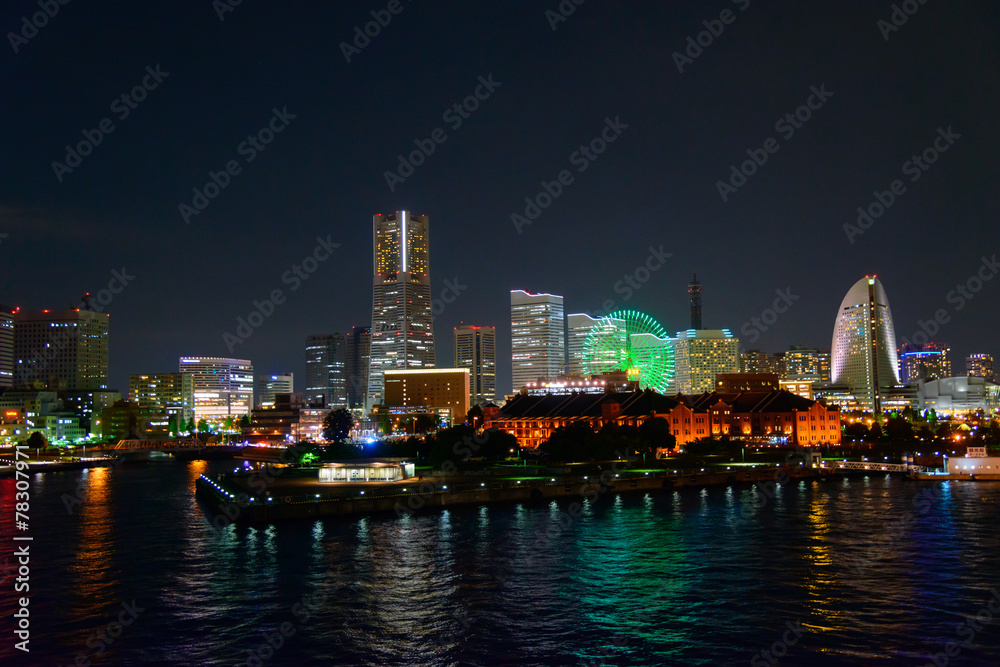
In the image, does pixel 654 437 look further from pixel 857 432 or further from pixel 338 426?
pixel 338 426

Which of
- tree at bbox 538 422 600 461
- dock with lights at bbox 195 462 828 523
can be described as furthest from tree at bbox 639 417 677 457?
dock with lights at bbox 195 462 828 523

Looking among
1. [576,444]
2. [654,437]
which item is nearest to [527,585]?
[576,444]

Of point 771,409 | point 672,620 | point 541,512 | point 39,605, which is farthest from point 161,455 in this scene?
point 672,620

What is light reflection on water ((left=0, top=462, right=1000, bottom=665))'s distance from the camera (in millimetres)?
28609

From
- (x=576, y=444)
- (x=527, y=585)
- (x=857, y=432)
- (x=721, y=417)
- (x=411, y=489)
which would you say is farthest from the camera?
(x=857, y=432)

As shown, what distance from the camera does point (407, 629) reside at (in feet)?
101

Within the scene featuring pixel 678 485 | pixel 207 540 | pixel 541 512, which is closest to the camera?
pixel 207 540

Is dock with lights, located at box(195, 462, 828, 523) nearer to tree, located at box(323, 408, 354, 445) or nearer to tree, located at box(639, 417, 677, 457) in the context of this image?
tree, located at box(639, 417, 677, 457)

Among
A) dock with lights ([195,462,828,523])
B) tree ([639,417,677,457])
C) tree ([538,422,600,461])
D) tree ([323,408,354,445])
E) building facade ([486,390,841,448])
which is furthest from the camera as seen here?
tree ([323,408,354,445])

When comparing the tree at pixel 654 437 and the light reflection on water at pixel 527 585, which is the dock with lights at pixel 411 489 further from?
the tree at pixel 654 437

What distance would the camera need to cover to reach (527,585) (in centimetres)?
3703

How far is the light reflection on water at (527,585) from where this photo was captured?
93.9 ft

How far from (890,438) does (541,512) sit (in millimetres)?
104419

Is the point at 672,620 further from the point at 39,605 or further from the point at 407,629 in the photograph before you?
the point at 39,605
